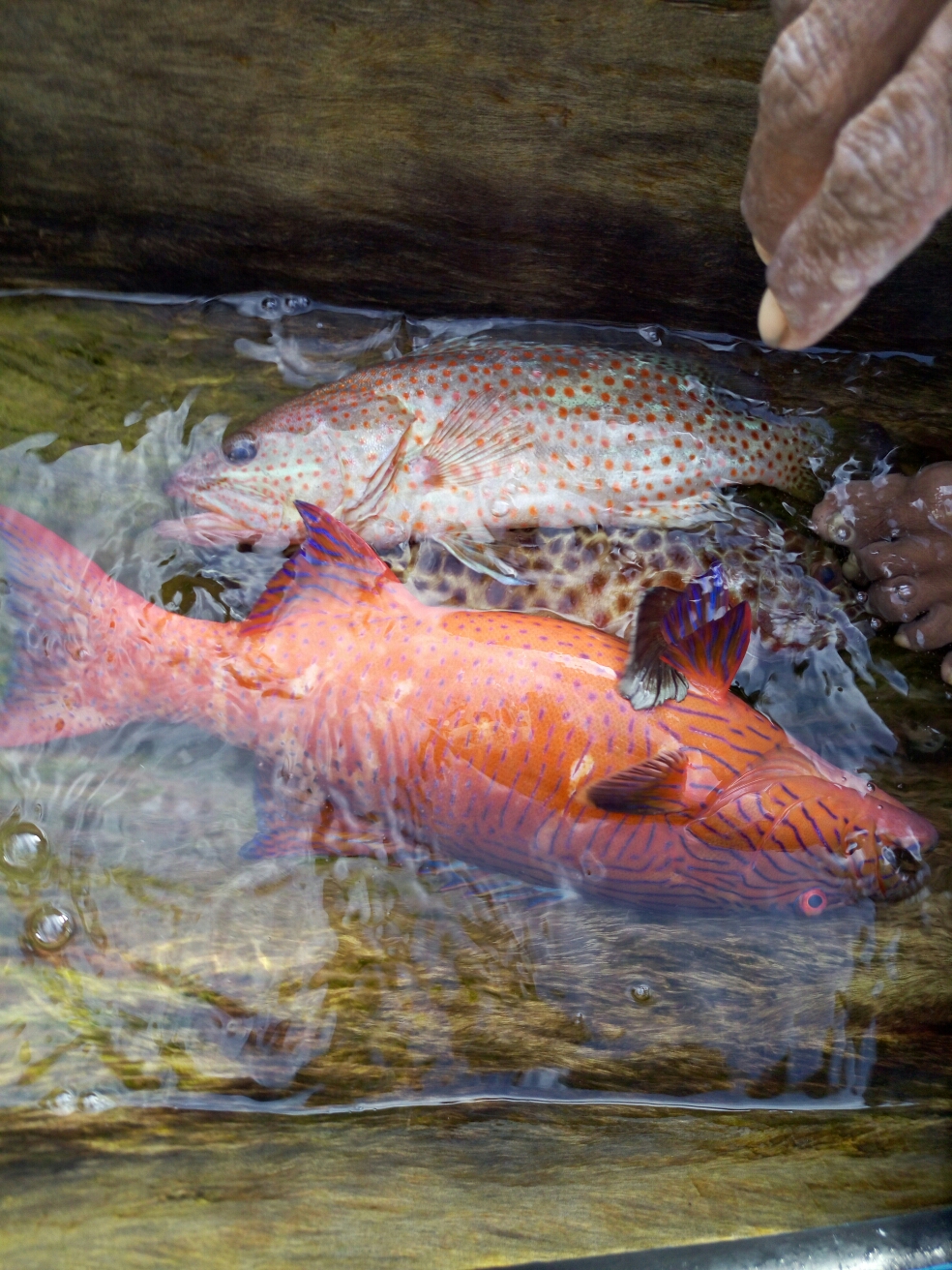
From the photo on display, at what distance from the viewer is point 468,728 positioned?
259 cm

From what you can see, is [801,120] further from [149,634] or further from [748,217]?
[149,634]

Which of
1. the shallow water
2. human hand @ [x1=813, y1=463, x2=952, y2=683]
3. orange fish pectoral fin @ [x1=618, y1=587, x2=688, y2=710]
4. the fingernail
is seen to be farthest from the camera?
human hand @ [x1=813, y1=463, x2=952, y2=683]

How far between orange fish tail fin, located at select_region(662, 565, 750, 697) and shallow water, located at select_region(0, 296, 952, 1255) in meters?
0.44

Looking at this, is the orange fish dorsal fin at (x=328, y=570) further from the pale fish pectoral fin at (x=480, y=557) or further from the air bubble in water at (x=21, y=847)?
the air bubble in water at (x=21, y=847)

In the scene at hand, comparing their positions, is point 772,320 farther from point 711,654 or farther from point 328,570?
point 328,570

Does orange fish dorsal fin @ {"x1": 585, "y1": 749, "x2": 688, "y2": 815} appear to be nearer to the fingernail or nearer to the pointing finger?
the fingernail

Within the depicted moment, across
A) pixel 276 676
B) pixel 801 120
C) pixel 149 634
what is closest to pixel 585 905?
pixel 276 676

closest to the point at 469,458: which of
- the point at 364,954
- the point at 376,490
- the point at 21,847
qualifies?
the point at 376,490

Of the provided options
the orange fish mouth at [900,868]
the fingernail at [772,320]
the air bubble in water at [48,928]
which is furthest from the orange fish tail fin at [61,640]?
the orange fish mouth at [900,868]

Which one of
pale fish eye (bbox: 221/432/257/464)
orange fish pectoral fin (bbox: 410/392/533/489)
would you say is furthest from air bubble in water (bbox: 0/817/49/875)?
orange fish pectoral fin (bbox: 410/392/533/489)

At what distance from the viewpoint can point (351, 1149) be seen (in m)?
2.65

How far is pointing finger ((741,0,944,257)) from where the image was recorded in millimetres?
1460

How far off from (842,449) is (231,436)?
2140mm

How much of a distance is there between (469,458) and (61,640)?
4.59 ft
